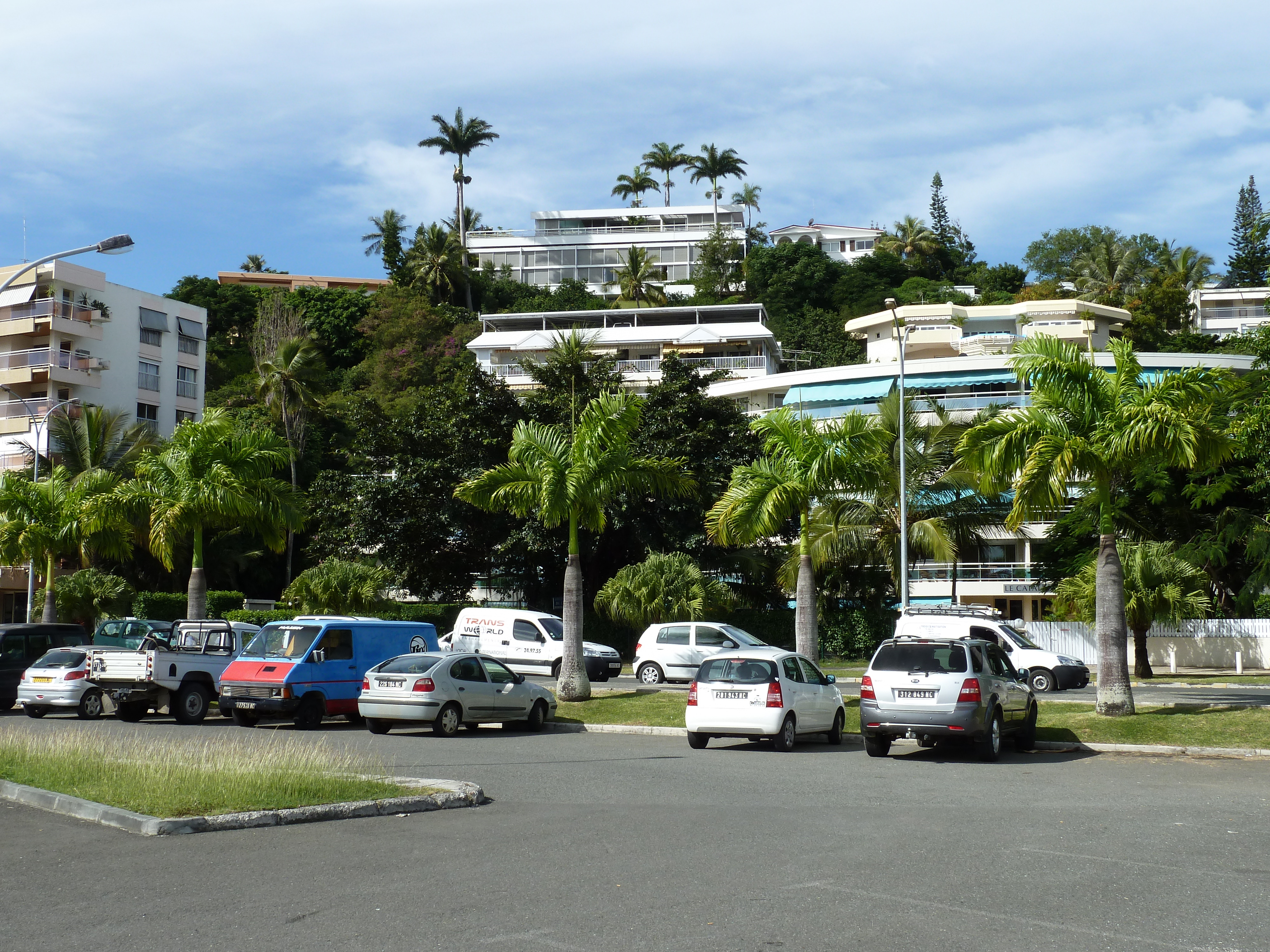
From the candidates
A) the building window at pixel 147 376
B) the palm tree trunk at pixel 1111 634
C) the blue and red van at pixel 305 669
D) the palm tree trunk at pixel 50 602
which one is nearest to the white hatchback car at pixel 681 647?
the blue and red van at pixel 305 669

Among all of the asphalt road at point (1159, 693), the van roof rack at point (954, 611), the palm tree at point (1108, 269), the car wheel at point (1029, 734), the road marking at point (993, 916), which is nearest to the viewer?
the road marking at point (993, 916)

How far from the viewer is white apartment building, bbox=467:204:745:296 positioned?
122375mm

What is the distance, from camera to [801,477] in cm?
2252

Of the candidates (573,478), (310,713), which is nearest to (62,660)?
(310,713)

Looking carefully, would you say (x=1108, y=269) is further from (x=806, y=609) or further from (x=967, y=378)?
(x=806, y=609)

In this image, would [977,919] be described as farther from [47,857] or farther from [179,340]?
[179,340]

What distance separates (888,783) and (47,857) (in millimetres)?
8918

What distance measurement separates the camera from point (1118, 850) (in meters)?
Answer: 9.24

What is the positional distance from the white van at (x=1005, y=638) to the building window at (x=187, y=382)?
2033 inches

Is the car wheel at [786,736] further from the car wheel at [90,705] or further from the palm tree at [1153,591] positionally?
the palm tree at [1153,591]

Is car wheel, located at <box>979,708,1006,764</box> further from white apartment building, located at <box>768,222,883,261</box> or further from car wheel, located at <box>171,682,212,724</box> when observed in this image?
white apartment building, located at <box>768,222,883,261</box>

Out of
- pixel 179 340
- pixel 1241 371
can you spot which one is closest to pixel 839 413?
pixel 1241 371

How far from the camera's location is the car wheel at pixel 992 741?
53.2 feet

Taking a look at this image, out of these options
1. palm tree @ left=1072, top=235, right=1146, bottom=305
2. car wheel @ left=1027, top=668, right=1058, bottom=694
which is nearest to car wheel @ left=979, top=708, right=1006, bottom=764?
car wheel @ left=1027, top=668, right=1058, bottom=694
